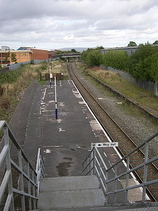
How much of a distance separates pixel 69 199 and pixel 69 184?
1134 mm

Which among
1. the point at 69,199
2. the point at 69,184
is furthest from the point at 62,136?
the point at 69,199

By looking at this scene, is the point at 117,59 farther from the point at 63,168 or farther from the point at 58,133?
the point at 63,168

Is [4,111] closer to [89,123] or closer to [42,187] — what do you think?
[89,123]

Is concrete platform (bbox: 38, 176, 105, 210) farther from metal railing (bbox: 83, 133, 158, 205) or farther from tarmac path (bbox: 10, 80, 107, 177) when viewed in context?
tarmac path (bbox: 10, 80, 107, 177)

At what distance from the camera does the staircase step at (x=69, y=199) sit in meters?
5.26

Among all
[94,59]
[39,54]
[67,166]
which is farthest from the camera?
[39,54]

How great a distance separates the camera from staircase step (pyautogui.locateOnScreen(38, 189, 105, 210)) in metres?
5.26

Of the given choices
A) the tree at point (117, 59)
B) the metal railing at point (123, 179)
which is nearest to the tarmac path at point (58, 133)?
the metal railing at point (123, 179)

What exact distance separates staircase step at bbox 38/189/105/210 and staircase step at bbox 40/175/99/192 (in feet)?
1.80

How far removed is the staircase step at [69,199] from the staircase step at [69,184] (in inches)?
21.7

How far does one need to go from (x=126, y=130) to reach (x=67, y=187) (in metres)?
9.31

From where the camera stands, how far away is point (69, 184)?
259 inches

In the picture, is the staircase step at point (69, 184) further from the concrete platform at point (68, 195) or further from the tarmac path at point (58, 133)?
the tarmac path at point (58, 133)

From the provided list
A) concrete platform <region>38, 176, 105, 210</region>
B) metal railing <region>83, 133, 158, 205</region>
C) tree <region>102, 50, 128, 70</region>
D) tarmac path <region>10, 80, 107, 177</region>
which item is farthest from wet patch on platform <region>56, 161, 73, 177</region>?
tree <region>102, 50, 128, 70</region>
